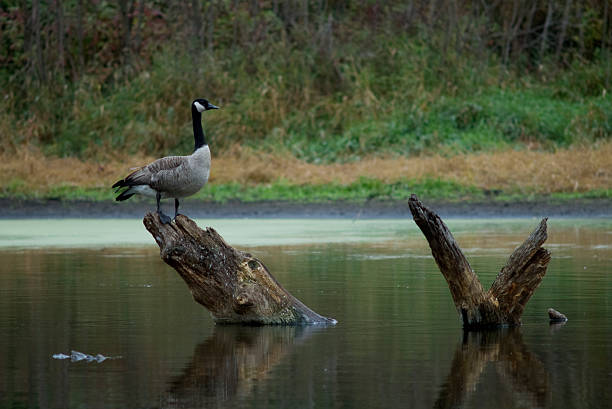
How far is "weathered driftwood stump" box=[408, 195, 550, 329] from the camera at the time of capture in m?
9.03

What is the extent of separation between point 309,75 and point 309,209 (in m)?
7.60

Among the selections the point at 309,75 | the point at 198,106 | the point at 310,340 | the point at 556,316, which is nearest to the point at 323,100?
the point at 309,75

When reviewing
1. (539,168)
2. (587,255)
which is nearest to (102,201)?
(539,168)

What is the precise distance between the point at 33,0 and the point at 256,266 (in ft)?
73.9

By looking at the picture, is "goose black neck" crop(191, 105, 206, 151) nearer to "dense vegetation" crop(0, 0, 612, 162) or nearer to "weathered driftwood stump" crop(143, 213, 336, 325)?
"weathered driftwood stump" crop(143, 213, 336, 325)

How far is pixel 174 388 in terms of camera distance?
693 cm

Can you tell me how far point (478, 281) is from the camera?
363 inches

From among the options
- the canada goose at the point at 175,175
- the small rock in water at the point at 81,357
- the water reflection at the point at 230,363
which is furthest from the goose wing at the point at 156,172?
the small rock in water at the point at 81,357

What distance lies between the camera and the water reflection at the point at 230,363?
6688 mm

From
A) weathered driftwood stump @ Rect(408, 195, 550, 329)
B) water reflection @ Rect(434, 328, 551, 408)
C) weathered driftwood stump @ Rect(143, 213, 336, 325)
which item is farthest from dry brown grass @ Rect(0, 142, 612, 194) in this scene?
water reflection @ Rect(434, 328, 551, 408)

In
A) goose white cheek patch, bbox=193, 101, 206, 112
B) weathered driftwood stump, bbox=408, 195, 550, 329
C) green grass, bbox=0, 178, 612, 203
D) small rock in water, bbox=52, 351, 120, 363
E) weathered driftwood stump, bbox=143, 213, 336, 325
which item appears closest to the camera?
small rock in water, bbox=52, 351, 120, 363

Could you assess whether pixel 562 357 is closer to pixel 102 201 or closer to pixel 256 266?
pixel 256 266

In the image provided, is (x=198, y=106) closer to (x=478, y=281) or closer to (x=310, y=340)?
(x=310, y=340)

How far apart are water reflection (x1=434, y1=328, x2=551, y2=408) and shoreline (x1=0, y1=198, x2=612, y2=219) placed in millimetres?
12273
